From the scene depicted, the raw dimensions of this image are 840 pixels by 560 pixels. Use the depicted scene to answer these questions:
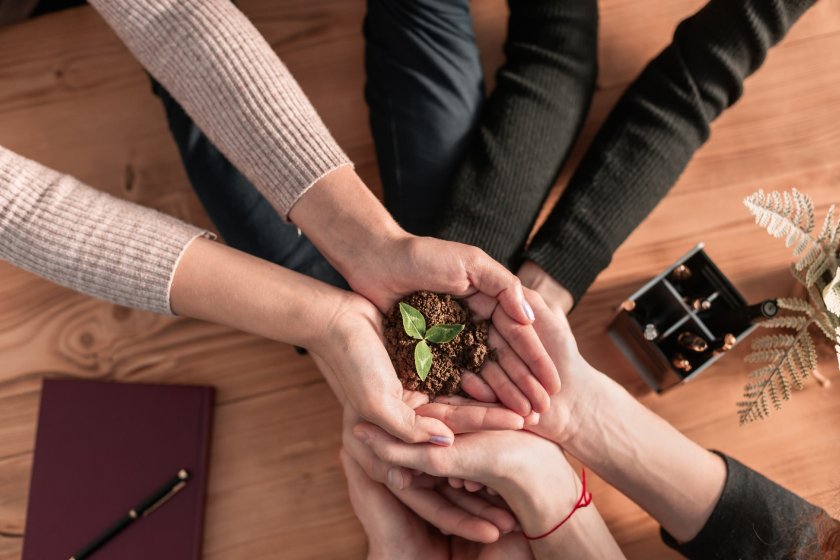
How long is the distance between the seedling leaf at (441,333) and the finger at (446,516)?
248mm

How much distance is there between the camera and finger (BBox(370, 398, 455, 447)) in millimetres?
909

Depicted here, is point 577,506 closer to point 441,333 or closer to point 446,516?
point 446,516

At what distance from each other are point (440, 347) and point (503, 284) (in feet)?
0.45

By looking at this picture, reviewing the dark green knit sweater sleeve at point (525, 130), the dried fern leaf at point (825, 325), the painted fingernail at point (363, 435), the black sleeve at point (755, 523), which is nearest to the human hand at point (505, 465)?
the painted fingernail at point (363, 435)

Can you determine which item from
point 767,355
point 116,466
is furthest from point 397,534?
point 767,355

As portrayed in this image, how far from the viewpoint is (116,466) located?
1104 mm

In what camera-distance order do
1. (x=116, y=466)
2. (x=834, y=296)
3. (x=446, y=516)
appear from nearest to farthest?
(x=834, y=296), (x=446, y=516), (x=116, y=466)

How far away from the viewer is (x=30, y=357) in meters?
1.18

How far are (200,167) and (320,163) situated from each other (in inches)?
10.5

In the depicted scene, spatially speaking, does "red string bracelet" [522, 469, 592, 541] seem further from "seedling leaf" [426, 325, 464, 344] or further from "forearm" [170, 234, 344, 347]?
"forearm" [170, 234, 344, 347]

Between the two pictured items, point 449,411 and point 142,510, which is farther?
point 142,510

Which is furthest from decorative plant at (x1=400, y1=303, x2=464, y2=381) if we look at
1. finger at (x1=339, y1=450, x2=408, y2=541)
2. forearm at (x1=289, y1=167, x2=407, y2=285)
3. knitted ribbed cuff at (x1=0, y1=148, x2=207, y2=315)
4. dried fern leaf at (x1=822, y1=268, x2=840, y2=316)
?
dried fern leaf at (x1=822, y1=268, x2=840, y2=316)

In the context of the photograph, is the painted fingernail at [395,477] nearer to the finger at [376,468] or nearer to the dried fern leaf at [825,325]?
the finger at [376,468]

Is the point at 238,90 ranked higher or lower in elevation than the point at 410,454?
higher
